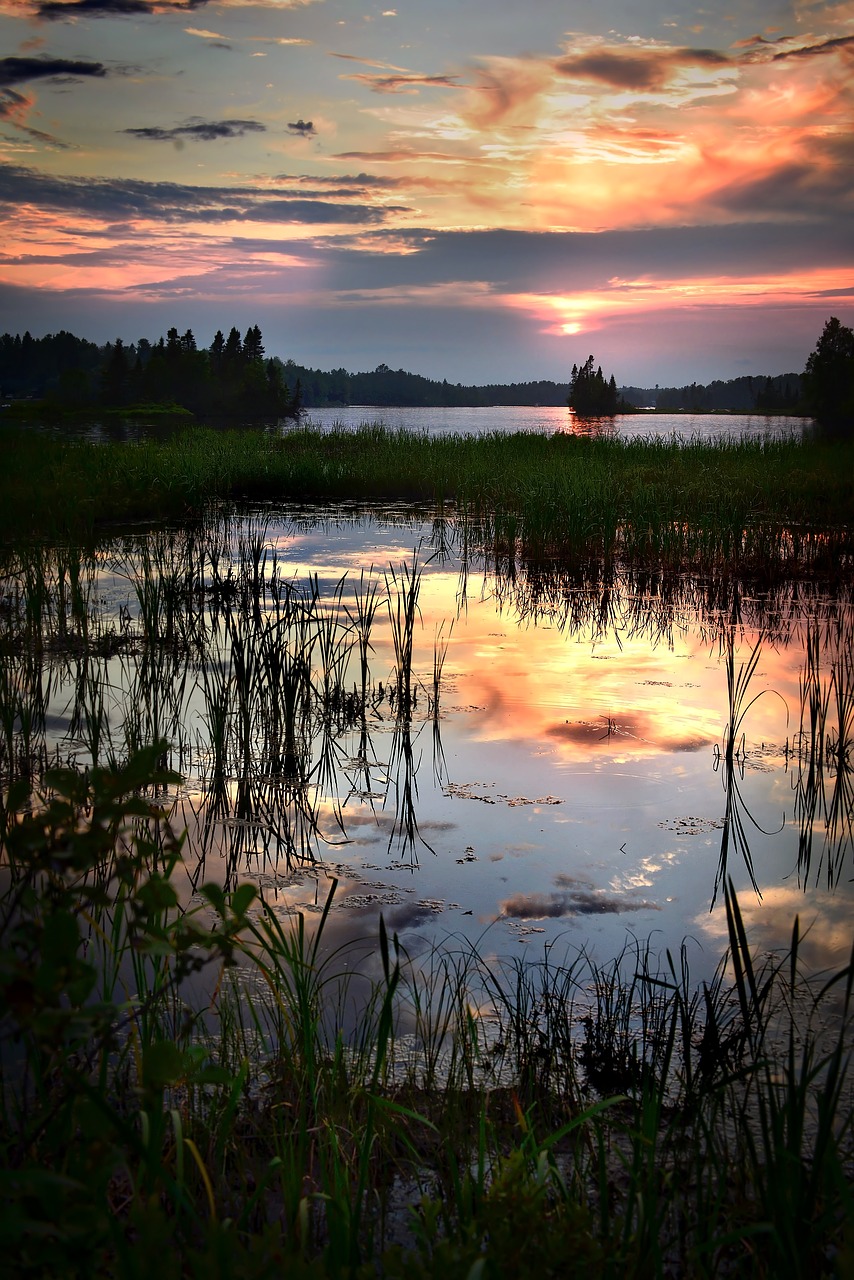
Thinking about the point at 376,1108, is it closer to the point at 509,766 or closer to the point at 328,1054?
the point at 328,1054

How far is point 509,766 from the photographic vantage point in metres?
5.96

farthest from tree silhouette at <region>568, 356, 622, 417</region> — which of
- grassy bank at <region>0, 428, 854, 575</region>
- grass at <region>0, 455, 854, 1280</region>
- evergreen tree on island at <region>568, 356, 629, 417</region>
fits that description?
grass at <region>0, 455, 854, 1280</region>

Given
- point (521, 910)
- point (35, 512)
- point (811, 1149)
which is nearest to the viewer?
point (811, 1149)

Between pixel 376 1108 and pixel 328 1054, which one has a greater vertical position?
pixel 376 1108

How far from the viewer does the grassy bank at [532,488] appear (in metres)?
13.4

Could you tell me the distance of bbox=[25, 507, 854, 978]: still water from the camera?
13.8 ft

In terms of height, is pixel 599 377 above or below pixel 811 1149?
above

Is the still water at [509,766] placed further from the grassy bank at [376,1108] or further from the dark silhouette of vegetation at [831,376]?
the dark silhouette of vegetation at [831,376]

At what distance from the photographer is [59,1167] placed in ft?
7.00

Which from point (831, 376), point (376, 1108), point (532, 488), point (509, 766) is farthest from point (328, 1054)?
point (831, 376)

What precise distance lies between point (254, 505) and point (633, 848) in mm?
16312

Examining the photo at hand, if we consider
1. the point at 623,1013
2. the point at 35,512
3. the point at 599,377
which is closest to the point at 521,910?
the point at 623,1013

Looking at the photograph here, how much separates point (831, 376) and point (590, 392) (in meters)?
51.1

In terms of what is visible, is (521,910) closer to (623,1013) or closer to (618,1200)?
(623,1013)
